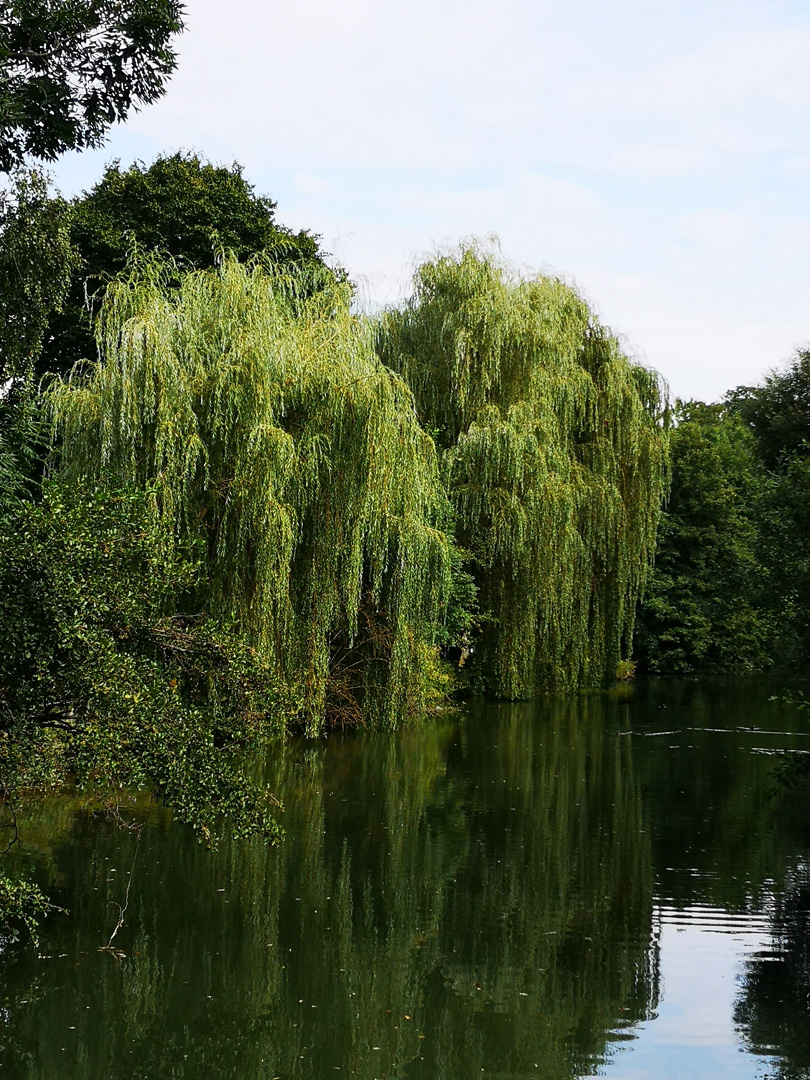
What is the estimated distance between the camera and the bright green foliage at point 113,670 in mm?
6145

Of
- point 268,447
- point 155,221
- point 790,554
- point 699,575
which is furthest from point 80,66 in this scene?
point 699,575

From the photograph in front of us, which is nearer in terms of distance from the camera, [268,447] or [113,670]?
[113,670]

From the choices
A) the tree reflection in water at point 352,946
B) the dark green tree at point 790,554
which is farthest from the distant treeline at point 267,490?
the dark green tree at point 790,554

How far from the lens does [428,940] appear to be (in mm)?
7375

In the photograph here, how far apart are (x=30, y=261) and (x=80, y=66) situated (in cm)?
167

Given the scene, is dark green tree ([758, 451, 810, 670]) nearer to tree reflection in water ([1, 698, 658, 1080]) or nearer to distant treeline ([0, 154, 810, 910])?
distant treeline ([0, 154, 810, 910])

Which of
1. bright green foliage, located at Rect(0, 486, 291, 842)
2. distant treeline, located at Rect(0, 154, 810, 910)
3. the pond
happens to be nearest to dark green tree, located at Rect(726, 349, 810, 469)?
distant treeline, located at Rect(0, 154, 810, 910)

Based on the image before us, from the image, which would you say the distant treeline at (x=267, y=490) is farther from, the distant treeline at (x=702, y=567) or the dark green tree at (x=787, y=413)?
the distant treeline at (x=702, y=567)

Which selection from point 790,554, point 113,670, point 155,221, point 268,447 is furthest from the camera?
point 155,221

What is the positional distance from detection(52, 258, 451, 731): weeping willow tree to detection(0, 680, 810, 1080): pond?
244 cm

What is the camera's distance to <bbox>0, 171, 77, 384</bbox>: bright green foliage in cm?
932

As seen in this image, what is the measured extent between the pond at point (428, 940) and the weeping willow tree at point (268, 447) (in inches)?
95.9

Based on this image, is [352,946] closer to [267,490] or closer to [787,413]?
[267,490]

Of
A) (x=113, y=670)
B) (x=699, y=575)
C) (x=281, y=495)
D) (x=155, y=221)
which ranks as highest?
(x=155, y=221)
